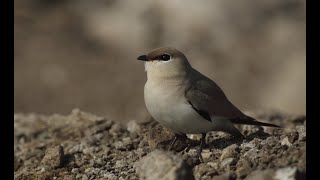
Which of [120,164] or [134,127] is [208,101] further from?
[134,127]

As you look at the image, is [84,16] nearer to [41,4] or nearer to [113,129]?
[41,4]

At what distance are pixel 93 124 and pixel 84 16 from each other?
12870 mm

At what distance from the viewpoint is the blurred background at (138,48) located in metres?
17.9

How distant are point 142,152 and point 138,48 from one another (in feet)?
41.0

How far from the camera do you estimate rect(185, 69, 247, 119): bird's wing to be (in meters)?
7.47

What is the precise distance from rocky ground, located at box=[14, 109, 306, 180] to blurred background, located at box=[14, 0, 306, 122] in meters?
6.42

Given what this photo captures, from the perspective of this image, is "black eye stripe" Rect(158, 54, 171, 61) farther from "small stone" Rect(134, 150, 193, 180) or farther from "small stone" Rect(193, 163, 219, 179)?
"small stone" Rect(134, 150, 193, 180)

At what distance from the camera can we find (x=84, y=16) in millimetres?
22578

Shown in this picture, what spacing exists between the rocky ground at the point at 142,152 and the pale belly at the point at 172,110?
1.02 feet

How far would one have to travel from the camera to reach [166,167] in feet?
20.3

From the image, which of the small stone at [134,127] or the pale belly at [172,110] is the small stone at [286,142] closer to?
the pale belly at [172,110]

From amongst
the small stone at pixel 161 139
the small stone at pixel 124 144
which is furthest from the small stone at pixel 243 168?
the small stone at pixel 124 144

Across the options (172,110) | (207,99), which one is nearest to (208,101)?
(207,99)

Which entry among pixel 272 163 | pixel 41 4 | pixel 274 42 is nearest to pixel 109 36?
pixel 41 4
